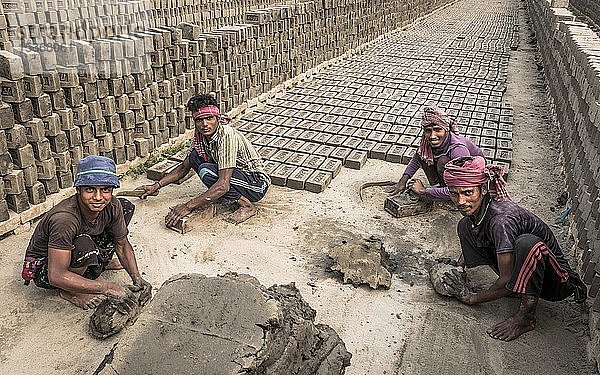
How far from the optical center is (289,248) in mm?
4375

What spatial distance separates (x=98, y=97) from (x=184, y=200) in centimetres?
129

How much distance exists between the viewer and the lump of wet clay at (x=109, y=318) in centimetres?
321

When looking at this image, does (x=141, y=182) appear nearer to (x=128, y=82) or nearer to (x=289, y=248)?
(x=128, y=82)

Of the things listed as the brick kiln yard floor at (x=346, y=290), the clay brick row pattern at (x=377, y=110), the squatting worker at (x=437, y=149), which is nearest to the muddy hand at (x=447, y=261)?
the brick kiln yard floor at (x=346, y=290)

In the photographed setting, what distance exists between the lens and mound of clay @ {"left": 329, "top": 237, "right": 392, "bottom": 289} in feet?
12.7

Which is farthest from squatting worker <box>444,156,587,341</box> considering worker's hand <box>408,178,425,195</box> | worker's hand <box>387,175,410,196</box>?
worker's hand <box>387,175,410,196</box>

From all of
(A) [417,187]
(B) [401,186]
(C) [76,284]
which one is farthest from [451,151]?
(C) [76,284]

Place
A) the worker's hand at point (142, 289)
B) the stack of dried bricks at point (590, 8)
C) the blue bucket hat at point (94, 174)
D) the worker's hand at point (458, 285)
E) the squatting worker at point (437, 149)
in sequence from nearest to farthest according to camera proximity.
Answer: the blue bucket hat at point (94, 174)
the worker's hand at point (142, 289)
the worker's hand at point (458, 285)
the squatting worker at point (437, 149)
the stack of dried bricks at point (590, 8)

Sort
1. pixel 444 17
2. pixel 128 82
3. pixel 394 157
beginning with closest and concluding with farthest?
pixel 128 82
pixel 394 157
pixel 444 17

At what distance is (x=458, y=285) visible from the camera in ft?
12.1

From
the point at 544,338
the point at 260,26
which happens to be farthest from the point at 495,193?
the point at 260,26

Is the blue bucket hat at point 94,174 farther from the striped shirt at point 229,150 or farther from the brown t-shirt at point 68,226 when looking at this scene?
the striped shirt at point 229,150

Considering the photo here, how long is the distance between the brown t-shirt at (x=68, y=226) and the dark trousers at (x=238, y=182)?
4.06ft

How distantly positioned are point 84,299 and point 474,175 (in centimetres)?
262
